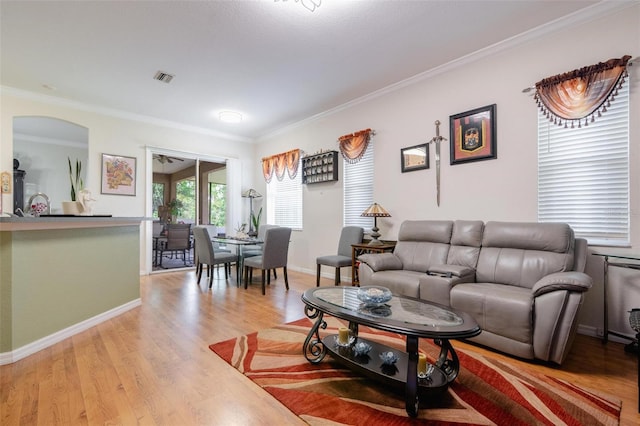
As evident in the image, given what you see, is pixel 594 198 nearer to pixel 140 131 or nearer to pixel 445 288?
pixel 445 288

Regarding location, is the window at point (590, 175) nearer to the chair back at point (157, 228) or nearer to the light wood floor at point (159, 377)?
the light wood floor at point (159, 377)

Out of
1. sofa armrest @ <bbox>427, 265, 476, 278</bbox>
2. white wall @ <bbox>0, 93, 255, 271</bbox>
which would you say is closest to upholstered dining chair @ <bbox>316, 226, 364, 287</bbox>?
sofa armrest @ <bbox>427, 265, 476, 278</bbox>

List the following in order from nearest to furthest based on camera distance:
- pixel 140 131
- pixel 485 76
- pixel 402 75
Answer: pixel 485 76, pixel 402 75, pixel 140 131

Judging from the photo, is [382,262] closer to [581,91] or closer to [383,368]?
[383,368]

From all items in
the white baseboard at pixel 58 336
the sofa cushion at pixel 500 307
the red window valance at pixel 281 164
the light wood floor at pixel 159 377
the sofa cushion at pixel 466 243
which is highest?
the red window valance at pixel 281 164

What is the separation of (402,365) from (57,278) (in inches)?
113

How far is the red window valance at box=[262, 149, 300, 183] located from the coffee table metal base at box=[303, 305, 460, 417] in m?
3.92

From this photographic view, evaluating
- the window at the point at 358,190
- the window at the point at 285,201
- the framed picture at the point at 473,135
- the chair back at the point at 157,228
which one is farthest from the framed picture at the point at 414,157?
the chair back at the point at 157,228

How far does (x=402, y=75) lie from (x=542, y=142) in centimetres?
187

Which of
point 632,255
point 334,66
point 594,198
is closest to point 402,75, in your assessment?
point 334,66

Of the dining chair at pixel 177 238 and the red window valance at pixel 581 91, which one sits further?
the dining chair at pixel 177 238

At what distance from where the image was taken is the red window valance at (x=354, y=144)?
173 inches

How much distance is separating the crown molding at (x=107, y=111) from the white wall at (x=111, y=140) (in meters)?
0.01

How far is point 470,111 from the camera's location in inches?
132
